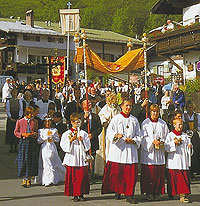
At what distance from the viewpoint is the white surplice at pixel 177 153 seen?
768 cm

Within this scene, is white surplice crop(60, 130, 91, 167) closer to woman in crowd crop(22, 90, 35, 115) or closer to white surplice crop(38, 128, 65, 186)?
white surplice crop(38, 128, 65, 186)

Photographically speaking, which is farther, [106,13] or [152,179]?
[106,13]

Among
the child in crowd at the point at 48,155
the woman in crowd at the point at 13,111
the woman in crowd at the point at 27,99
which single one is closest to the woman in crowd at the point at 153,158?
the child in crowd at the point at 48,155

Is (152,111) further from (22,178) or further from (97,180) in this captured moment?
(22,178)

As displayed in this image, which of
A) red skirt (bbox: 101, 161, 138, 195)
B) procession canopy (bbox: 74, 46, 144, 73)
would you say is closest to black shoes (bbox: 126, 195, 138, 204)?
red skirt (bbox: 101, 161, 138, 195)

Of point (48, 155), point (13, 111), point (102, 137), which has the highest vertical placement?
point (13, 111)

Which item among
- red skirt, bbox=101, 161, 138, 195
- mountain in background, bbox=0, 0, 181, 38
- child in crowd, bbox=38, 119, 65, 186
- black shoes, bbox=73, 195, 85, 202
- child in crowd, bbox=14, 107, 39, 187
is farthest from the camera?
mountain in background, bbox=0, 0, 181, 38

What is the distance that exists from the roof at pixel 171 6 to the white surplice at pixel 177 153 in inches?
870

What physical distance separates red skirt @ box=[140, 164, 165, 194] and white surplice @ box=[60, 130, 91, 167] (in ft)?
3.34

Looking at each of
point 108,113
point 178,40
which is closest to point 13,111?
point 108,113

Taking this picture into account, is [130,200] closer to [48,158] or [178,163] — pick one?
[178,163]

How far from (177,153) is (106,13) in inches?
3591

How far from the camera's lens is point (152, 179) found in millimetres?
7691

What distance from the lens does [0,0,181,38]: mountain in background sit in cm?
Result: 8744
